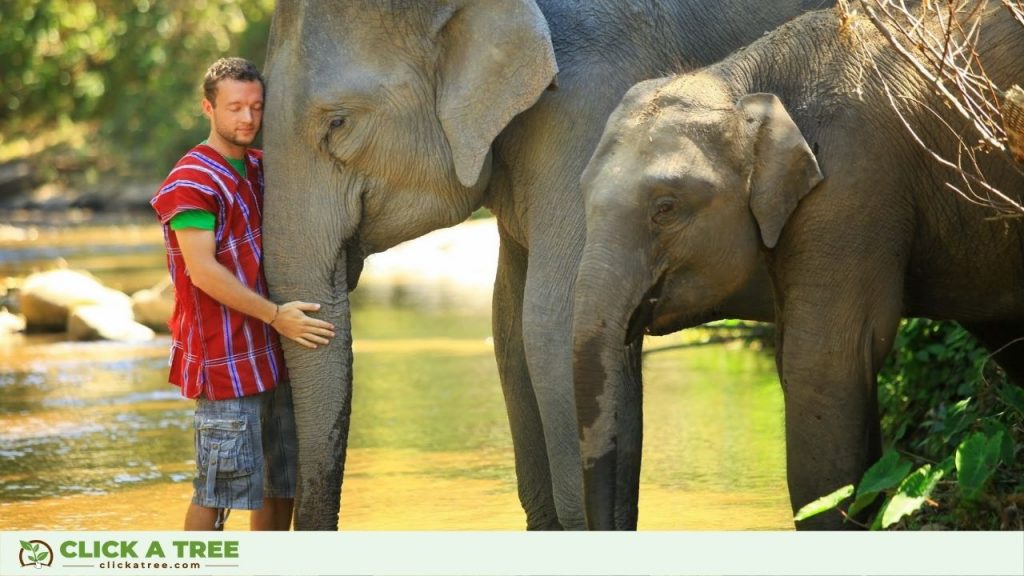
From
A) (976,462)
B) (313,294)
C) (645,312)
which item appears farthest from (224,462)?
(976,462)

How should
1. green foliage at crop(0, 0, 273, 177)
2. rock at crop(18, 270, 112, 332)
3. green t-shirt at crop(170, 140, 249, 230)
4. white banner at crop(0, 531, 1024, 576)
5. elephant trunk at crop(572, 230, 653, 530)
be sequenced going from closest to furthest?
1. white banner at crop(0, 531, 1024, 576)
2. elephant trunk at crop(572, 230, 653, 530)
3. green t-shirt at crop(170, 140, 249, 230)
4. rock at crop(18, 270, 112, 332)
5. green foliage at crop(0, 0, 273, 177)

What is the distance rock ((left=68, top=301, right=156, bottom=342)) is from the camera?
1337 cm

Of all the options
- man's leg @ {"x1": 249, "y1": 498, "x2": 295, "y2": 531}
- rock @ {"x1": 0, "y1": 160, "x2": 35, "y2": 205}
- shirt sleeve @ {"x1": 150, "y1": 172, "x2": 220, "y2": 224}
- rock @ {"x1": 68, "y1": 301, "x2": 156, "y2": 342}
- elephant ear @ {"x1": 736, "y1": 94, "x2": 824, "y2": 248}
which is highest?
elephant ear @ {"x1": 736, "y1": 94, "x2": 824, "y2": 248}

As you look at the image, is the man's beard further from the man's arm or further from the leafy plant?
the leafy plant

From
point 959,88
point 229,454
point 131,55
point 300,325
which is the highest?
point 959,88

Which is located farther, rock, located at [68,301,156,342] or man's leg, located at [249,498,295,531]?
rock, located at [68,301,156,342]

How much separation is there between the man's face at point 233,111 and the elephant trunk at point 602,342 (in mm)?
1303

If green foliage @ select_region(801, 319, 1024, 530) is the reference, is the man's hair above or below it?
above

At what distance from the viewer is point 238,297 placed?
5422mm

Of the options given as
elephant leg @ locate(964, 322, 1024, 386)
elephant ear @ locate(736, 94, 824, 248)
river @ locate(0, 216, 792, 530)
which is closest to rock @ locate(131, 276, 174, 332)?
river @ locate(0, 216, 792, 530)

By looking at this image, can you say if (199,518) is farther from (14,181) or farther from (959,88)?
(14,181)

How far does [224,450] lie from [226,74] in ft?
4.01

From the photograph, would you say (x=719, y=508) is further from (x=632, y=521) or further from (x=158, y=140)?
(x=158, y=140)

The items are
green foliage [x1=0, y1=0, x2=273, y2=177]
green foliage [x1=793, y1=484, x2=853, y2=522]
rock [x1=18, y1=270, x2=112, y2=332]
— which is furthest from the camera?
green foliage [x1=0, y1=0, x2=273, y2=177]
